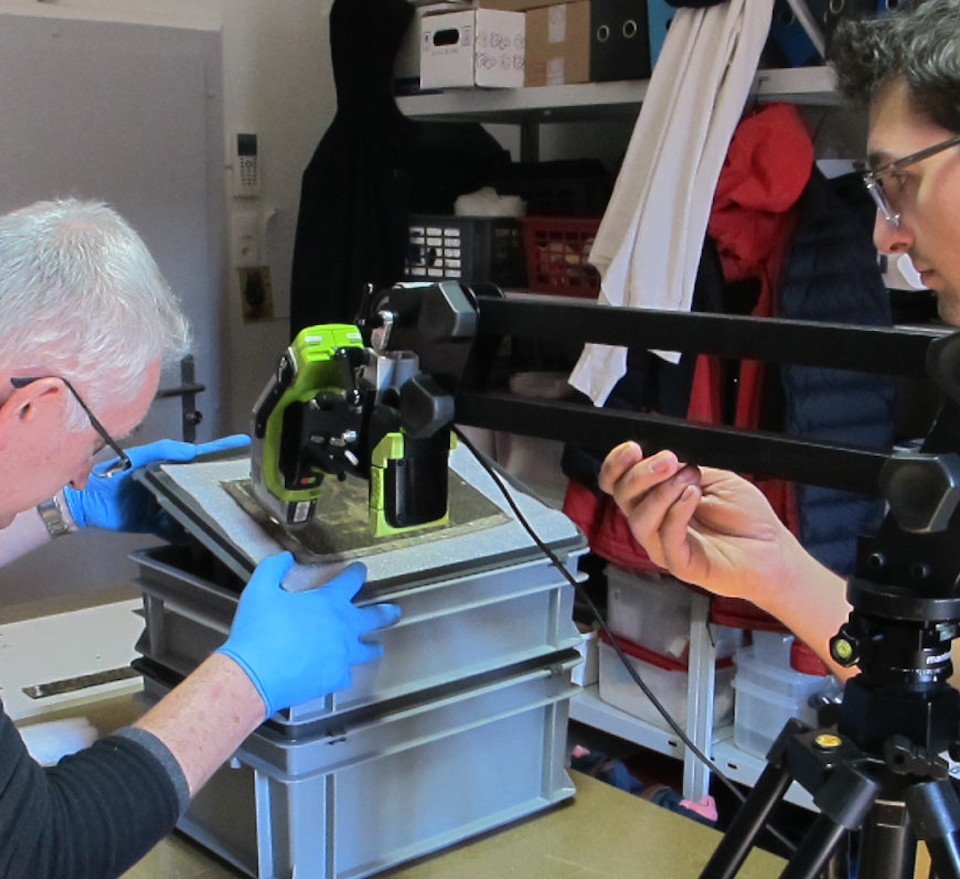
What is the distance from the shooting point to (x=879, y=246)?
44.3 inches

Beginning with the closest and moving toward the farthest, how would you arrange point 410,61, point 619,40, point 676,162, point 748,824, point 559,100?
point 748,824, point 676,162, point 619,40, point 559,100, point 410,61

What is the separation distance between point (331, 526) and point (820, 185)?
4.27 feet

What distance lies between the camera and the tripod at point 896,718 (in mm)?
717

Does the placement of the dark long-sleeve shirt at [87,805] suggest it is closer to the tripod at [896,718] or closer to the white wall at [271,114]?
the tripod at [896,718]

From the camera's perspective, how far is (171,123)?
Result: 3055 mm

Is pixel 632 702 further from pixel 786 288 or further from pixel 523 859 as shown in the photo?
pixel 523 859

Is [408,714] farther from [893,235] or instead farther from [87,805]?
[893,235]

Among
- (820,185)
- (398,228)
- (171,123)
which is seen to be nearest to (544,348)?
(398,228)

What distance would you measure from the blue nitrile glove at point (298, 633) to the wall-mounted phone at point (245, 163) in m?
2.25

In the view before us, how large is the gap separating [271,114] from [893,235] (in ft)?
8.18

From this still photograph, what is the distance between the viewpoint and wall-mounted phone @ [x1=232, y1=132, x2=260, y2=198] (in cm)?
319

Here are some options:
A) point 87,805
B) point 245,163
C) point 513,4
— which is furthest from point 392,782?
point 245,163

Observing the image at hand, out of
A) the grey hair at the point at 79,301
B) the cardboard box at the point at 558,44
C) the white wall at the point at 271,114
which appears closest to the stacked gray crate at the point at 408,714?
the grey hair at the point at 79,301

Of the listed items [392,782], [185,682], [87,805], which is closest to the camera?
[87,805]
